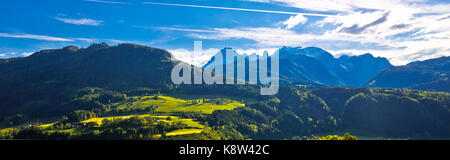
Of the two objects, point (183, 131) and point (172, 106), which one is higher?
point (172, 106)

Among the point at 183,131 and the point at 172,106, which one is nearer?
the point at 183,131

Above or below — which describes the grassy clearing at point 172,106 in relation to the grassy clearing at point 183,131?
above

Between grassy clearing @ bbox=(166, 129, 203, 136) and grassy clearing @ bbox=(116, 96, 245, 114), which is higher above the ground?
grassy clearing @ bbox=(116, 96, 245, 114)

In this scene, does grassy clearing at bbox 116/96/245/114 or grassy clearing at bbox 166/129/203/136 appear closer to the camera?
grassy clearing at bbox 166/129/203/136

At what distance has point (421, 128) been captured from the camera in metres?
187

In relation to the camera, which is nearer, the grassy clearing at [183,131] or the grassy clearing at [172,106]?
the grassy clearing at [183,131]
